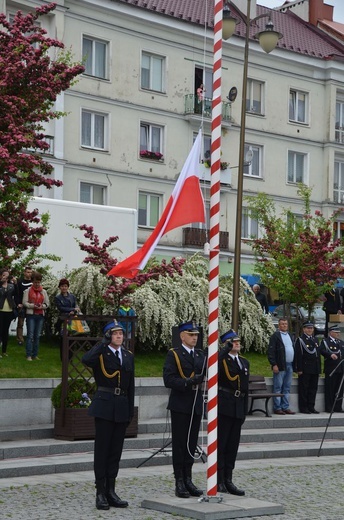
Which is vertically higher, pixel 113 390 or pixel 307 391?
pixel 113 390

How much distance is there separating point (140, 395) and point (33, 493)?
6.95 m

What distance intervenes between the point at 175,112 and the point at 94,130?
435 centimetres

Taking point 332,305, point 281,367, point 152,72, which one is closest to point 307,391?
point 281,367

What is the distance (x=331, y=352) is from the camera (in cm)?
2217

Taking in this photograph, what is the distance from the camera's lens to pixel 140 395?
1894cm

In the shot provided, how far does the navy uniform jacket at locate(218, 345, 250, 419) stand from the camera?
12383mm

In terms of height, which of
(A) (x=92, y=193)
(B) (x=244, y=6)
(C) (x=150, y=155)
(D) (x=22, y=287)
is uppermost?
(B) (x=244, y=6)

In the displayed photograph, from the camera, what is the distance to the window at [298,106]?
4753 cm

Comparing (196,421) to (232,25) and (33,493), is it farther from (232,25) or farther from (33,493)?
(232,25)

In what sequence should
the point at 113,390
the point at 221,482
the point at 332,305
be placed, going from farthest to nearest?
1. the point at 332,305
2. the point at 221,482
3. the point at 113,390

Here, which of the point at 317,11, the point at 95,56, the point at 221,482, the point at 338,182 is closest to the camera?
the point at 221,482

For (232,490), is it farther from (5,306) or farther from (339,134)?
(339,134)

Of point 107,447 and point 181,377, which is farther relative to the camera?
point 181,377

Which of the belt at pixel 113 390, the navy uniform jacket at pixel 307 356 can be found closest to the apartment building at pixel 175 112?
the navy uniform jacket at pixel 307 356
